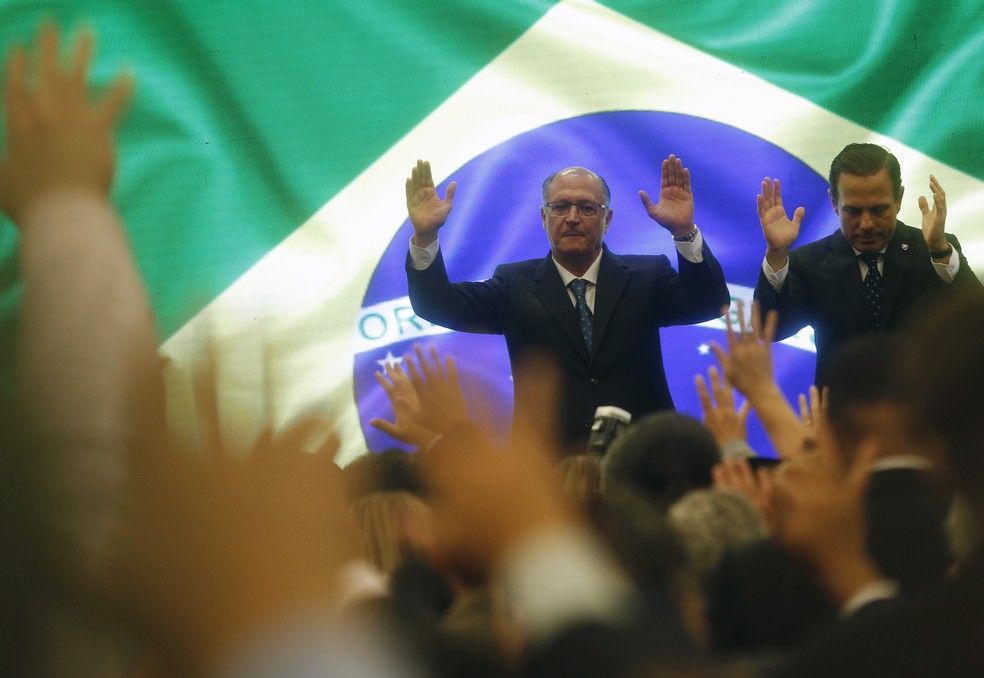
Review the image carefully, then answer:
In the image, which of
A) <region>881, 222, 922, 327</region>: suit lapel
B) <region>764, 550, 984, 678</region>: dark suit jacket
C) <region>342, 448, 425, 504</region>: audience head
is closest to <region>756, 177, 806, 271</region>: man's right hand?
<region>881, 222, 922, 327</region>: suit lapel

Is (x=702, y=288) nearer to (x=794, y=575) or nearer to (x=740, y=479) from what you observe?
(x=740, y=479)

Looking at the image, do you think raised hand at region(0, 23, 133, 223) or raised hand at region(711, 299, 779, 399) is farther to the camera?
raised hand at region(711, 299, 779, 399)

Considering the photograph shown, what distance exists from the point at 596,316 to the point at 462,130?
905 mm

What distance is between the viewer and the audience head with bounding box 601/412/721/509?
76.2 inches

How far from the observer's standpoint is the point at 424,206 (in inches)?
139

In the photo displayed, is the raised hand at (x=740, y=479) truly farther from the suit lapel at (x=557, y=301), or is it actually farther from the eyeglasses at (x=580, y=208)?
the eyeglasses at (x=580, y=208)

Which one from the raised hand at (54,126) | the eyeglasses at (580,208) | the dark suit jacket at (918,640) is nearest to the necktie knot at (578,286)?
the eyeglasses at (580,208)

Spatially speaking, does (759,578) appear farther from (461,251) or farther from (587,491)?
(461,251)

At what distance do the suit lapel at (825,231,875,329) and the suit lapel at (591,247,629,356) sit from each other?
0.58 metres

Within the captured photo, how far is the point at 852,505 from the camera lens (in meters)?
1.23

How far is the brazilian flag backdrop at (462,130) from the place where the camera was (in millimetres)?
3988

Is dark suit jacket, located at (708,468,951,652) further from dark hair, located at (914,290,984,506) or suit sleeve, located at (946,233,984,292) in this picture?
suit sleeve, located at (946,233,984,292)

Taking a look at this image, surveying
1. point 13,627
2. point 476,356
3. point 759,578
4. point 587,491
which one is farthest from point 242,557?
point 476,356

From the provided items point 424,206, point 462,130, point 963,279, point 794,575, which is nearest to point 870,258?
point 963,279
